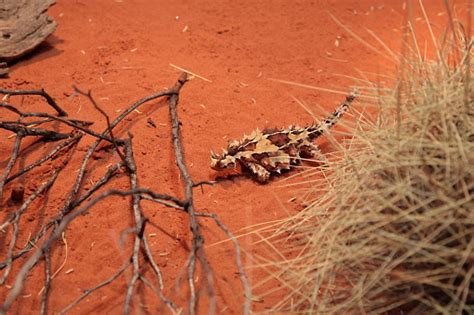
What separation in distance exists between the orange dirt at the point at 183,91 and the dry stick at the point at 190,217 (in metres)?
0.09

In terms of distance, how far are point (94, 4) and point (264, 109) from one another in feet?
6.87

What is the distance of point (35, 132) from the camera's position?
3.11 m

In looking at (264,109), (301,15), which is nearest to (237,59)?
(264,109)

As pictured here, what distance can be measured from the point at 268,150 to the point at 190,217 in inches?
30.9

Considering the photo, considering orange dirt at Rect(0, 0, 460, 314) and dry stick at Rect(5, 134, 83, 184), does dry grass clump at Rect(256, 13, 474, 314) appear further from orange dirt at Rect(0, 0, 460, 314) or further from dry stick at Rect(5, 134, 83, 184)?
dry stick at Rect(5, 134, 83, 184)

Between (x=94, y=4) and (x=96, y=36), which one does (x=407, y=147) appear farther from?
(x=94, y=4)

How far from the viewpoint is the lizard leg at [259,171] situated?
3057mm

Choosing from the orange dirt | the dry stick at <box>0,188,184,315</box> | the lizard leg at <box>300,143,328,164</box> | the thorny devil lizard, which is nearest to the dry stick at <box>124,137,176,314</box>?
the orange dirt

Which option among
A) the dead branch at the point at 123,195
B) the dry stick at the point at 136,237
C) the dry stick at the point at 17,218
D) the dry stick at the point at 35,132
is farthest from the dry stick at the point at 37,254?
the dry stick at the point at 35,132

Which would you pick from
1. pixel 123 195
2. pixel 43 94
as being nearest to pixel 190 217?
pixel 123 195

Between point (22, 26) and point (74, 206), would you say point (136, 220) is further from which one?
point (22, 26)

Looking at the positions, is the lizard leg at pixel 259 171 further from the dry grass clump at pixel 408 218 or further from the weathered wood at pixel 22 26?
the weathered wood at pixel 22 26

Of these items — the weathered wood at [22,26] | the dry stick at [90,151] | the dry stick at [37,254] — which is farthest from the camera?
the weathered wood at [22,26]

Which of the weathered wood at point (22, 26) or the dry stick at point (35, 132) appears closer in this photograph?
the dry stick at point (35, 132)
